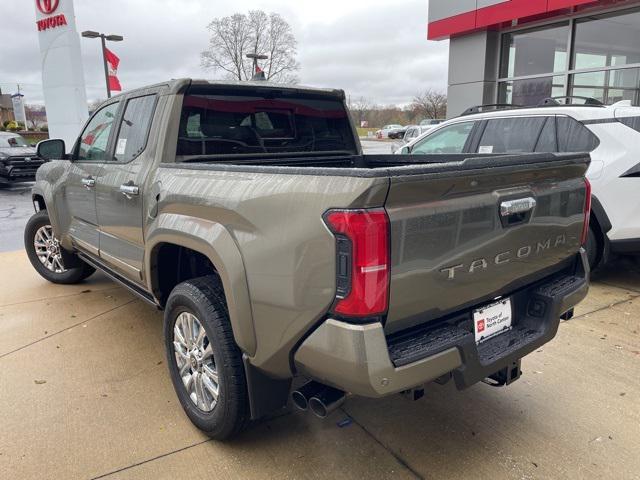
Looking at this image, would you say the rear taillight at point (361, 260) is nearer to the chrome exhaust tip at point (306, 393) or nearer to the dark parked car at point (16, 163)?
the chrome exhaust tip at point (306, 393)

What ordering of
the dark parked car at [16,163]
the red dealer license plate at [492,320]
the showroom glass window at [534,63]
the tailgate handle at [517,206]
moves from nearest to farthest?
the tailgate handle at [517,206], the red dealer license plate at [492,320], the showroom glass window at [534,63], the dark parked car at [16,163]

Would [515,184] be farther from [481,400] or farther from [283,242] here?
[481,400]

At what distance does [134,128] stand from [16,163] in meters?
13.6

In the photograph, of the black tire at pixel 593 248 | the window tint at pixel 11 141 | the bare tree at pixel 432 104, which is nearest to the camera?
the black tire at pixel 593 248

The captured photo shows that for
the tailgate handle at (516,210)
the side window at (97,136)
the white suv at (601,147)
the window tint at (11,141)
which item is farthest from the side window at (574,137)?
the window tint at (11,141)

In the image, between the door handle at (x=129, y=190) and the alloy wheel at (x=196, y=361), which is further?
the door handle at (x=129, y=190)

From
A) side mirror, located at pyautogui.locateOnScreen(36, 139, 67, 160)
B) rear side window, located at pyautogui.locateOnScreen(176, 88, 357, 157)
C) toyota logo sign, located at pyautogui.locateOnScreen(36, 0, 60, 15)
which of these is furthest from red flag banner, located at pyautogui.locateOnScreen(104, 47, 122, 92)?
rear side window, located at pyautogui.locateOnScreen(176, 88, 357, 157)

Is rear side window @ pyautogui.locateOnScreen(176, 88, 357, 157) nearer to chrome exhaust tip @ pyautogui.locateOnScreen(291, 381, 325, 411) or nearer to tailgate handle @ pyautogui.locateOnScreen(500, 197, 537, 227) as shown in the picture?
chrome exhaust tip @ pyautogui.locateOnScreen(291, 381, 325, 411)

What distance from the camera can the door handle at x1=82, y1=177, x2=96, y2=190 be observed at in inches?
155

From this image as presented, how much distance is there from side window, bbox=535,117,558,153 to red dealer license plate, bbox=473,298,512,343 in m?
3.25

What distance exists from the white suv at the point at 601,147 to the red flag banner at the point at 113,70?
1360cm

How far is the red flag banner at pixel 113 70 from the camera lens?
15.9 m

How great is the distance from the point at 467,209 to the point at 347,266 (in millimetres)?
613

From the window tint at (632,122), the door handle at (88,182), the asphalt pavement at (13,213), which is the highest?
the window tint at (632,122)
